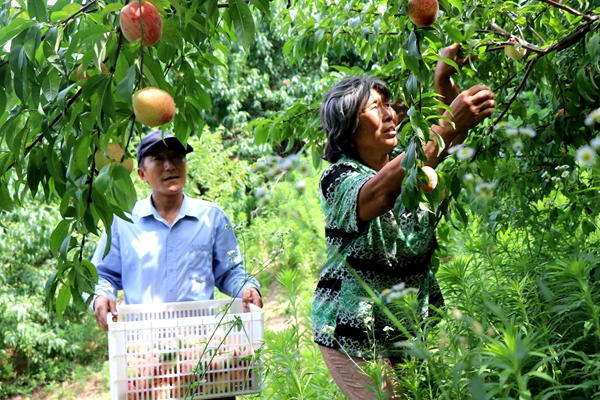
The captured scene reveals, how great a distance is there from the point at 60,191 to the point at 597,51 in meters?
1.25

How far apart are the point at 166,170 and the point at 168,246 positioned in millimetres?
316

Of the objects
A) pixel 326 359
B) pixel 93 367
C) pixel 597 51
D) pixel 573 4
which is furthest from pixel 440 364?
pixel 93 367

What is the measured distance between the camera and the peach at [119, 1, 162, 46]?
109 centimetres

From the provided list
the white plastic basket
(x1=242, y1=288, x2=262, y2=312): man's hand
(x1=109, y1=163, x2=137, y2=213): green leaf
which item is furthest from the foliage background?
(x1=242, y1=288, x2=262, y2=312): man's hand

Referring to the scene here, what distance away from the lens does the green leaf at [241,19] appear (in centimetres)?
122

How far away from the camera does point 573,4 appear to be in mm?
2697

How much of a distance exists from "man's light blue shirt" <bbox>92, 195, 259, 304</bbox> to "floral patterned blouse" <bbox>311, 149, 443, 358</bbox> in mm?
796

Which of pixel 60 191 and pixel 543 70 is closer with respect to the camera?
pixel 60 191

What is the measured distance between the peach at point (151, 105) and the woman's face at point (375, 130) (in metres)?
0.94

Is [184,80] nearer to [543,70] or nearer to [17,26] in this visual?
[17,26]

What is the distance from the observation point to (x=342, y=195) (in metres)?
1.84

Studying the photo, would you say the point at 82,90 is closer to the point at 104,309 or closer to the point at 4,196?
the point at 4,196

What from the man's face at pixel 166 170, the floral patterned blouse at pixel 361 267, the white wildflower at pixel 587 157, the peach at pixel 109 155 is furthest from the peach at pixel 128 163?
the man's face at pixel 166 170

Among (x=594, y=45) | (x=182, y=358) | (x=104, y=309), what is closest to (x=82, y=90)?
A: (x=594, y=45)
